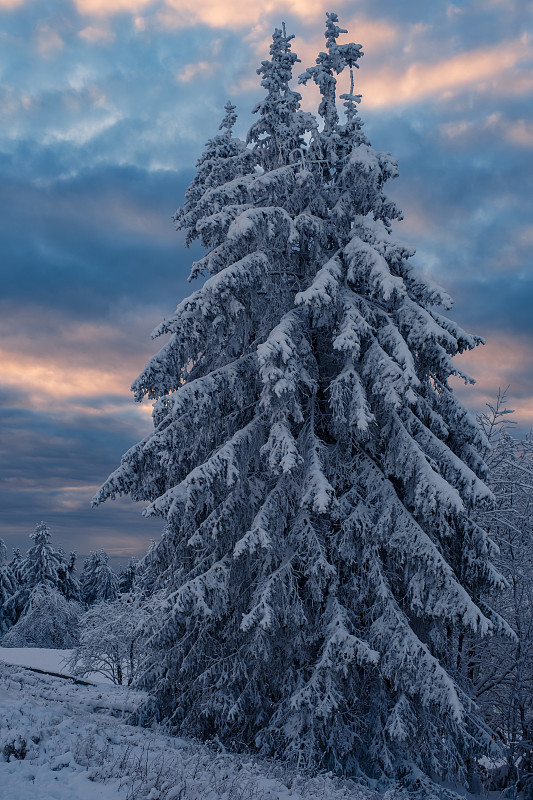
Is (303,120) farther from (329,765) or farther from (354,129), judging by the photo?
(329,765)

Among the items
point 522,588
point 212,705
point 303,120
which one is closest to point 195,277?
point 303,120

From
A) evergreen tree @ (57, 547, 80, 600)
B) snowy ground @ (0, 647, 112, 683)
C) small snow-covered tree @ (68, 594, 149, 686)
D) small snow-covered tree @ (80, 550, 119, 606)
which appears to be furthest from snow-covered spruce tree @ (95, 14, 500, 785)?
small snow-covered tree @ (80, 550, 119, 606)

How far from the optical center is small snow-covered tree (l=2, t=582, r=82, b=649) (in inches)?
1889

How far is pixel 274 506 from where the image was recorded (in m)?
11.0

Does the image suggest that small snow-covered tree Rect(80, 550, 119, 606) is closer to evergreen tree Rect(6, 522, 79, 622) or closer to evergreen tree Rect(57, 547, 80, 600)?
evergreen tree Rect(57, 547, 80, 600)

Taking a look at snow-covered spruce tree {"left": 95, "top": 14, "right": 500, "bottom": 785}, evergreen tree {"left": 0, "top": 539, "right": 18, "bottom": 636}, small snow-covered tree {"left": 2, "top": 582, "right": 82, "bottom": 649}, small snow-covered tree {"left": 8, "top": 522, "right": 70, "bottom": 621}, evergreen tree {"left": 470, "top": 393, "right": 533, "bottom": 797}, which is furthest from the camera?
evergreen tree {"left": 0, "top": 539, "right": 18, "bottom": 636}

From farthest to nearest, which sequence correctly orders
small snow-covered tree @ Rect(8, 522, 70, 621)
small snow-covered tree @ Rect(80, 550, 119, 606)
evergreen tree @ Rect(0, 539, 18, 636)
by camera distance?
small snow-covered tree @ Rect(80, 550, 119, 606) → evergreen tree @ Rect(0, 539, 18, 636) → small snow-covered tree @ Rect(8, 522, 70, 621)

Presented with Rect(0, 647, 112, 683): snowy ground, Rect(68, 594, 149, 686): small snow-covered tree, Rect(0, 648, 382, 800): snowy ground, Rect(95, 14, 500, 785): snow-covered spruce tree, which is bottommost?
Rect(0, 647, 112, 683): snowy ground

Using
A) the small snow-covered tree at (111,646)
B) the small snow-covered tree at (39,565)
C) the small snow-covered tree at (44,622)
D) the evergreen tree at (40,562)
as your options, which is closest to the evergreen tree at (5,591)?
the small snow-covered tree at (39,565)

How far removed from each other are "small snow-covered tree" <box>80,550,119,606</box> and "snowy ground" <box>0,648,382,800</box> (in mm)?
58187

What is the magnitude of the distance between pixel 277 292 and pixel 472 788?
37.3 feet

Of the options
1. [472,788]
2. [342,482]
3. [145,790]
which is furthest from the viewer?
[472,788]

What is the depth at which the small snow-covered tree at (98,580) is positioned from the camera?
2591 inches

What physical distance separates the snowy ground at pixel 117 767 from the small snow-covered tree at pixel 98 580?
58187mm
